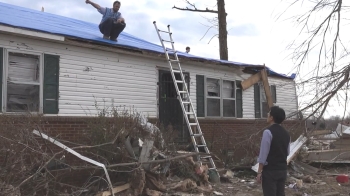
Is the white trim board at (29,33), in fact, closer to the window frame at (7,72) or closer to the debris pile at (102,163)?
the window frame at (7,72)

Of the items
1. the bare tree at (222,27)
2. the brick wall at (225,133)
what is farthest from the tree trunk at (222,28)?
the brick wall at (225,133)

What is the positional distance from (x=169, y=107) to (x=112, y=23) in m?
2.71

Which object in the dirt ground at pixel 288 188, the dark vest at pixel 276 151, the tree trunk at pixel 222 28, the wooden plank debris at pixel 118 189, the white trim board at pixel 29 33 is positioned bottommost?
the dirt ground at pixel 288 188

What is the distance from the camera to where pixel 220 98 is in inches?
480

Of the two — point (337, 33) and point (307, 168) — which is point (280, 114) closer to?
point (337, 33)

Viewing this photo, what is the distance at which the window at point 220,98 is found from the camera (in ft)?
39.2

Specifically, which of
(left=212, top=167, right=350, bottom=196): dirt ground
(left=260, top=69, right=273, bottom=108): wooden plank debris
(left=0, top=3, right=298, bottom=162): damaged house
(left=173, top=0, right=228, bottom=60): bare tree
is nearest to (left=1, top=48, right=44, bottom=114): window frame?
(left=0, top=3, right=298, bottom=162): damaged house

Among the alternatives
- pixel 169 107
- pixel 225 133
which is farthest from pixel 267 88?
pixel 169 107

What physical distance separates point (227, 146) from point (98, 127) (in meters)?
5.12

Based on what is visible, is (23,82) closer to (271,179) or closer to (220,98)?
(271,179)

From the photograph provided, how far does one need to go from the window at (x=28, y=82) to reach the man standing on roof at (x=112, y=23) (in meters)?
2.11

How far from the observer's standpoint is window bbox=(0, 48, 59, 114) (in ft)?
24.5

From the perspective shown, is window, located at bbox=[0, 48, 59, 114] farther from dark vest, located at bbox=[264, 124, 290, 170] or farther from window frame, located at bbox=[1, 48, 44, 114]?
dark vest, located at bbox=[264, 124, 290, 170]

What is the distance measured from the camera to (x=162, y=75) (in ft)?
35.3
